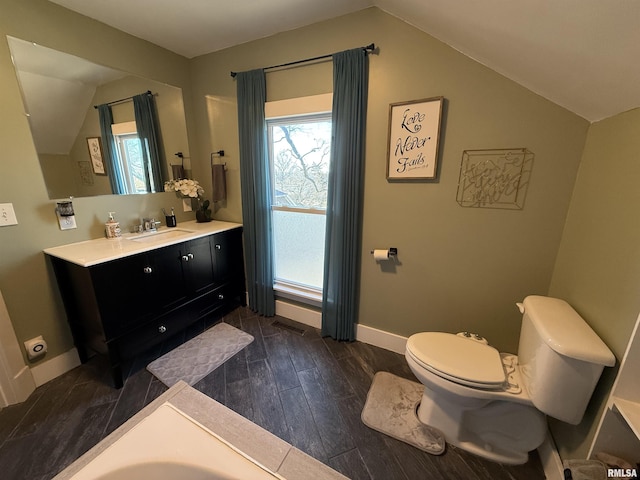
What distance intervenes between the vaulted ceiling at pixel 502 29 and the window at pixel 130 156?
73 centimetres

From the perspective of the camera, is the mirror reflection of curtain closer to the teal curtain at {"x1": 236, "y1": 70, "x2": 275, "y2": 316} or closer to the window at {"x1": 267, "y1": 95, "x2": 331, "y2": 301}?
the teal curtain at {"x1": 236, "y1": 70, "x2": 275, "y2": 316}

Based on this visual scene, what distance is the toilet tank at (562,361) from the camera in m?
0.99

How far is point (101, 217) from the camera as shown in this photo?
1.95m

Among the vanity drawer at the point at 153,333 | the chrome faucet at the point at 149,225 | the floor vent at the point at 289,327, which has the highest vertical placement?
the chrome faucet at the point at 149,225

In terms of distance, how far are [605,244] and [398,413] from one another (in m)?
1.37

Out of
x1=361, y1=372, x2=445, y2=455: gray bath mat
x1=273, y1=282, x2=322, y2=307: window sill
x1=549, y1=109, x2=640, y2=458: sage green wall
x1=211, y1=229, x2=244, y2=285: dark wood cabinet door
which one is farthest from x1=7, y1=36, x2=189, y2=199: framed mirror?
x1=549, y1=109, x2=640, y2=458: sage green wall

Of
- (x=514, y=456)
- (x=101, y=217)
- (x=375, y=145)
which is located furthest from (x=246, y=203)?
(x=514, y=456)

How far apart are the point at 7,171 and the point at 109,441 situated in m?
1.66

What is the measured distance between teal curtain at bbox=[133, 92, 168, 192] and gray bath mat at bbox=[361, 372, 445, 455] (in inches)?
98.0

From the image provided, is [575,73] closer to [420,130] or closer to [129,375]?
[420,130]

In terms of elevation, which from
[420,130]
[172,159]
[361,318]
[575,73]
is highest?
[575,73]

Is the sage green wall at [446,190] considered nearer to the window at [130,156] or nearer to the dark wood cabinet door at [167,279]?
the window at [130,156]

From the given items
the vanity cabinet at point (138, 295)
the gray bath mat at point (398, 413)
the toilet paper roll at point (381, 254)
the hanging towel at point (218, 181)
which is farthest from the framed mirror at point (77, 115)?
the gray bath mat at point (398, 413)

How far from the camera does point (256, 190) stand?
2.27 metres
